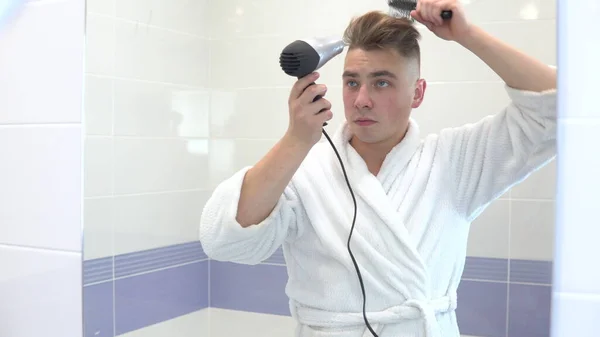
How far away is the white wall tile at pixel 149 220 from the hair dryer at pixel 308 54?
1.21 feet

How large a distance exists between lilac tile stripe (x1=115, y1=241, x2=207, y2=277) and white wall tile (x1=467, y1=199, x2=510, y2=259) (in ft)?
1.84

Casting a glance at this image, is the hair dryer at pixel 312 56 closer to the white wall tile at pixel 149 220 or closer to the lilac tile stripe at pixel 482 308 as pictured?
the lilac tile stripe at pixel 482 308

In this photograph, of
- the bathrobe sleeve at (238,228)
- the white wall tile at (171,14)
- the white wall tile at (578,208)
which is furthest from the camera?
the white wall tile at (171,14)

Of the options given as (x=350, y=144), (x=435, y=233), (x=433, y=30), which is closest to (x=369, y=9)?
(x=433, y=30)

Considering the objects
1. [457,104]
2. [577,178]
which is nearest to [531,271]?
[577,178]

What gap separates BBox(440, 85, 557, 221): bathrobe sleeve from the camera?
2.92ft

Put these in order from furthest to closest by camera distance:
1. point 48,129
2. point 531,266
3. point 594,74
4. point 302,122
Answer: point 48,129
point 302,122
point 531,266
point 594,74

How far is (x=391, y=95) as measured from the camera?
41.4 inches

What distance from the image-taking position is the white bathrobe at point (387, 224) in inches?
38.9

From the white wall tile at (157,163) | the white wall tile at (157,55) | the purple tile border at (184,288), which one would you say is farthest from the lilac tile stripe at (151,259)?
the white wall tile at (157,55)

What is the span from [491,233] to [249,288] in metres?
0.46

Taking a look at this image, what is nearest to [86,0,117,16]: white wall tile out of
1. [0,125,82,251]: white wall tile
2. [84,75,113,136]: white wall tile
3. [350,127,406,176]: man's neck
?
[84,75,113,136]: white wall tile

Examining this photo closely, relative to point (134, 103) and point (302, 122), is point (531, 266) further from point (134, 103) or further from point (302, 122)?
point (134, 103)

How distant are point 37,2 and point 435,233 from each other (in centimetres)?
89
